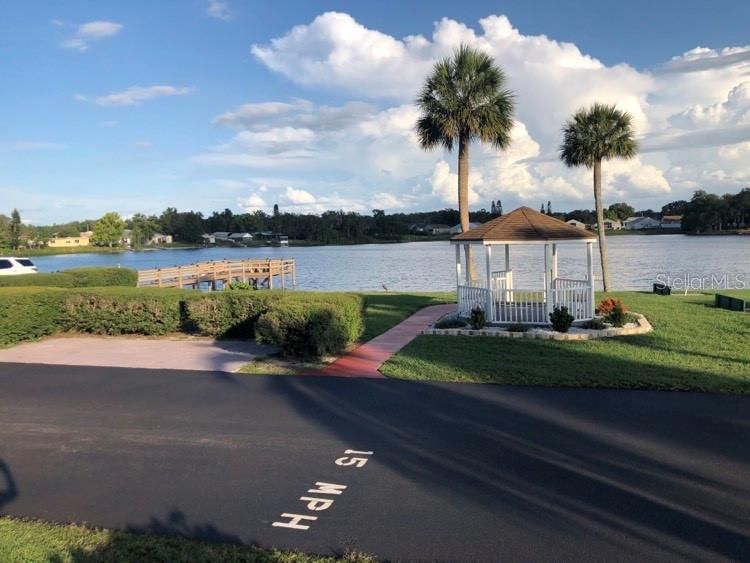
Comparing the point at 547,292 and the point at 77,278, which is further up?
the point at 77,278

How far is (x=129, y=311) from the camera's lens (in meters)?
15.2

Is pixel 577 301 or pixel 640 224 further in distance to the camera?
pixel 640 224

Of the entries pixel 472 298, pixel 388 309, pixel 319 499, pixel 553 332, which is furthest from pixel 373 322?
pixel 319 499

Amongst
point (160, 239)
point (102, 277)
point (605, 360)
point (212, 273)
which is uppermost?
point (160, 239)

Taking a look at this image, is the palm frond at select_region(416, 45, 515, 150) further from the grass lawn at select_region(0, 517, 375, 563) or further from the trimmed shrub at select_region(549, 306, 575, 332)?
the grass lawn at select_region(0, 517, 375, 563)

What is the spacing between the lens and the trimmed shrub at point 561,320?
45.4 feet

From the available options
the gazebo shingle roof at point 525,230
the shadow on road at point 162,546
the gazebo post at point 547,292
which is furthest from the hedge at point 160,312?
the shadow on road at point 162,546

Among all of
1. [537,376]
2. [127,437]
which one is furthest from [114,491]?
[537,376]

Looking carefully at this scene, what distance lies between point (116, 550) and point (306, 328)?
7.34m

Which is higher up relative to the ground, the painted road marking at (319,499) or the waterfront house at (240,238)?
the waterfront house at (240,238)

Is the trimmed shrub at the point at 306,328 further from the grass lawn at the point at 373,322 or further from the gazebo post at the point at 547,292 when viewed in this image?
the gazebo post at the point at 547,292

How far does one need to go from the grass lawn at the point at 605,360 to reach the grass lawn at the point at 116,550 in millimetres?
5897

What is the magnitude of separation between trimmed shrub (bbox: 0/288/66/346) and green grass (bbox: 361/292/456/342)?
7.55 metres

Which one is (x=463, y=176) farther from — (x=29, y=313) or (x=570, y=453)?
(x=570, y=453)
